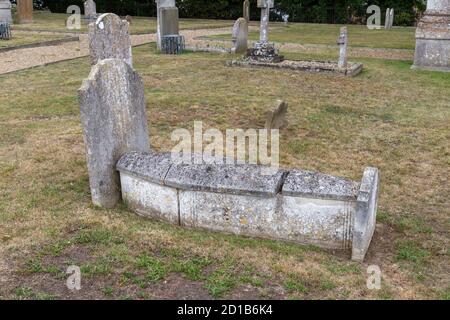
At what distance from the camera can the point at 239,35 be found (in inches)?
688

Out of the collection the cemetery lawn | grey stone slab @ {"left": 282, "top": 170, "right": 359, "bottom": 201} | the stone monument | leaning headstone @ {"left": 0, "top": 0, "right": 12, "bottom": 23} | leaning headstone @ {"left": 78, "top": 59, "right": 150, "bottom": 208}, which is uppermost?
leaning headstone @ {"left": 0, "top": 0, "right": 12, "bottom": 23}

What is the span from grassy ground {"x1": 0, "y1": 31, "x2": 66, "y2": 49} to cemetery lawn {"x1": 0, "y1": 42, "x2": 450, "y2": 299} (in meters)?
7.20

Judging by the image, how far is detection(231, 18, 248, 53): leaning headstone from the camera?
17328 millimetres

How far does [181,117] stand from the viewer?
8.97 metres

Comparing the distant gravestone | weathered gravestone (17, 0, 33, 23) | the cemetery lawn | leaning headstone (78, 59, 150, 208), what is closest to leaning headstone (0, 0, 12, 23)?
weathered gravestone (17, 0, 33, 23)

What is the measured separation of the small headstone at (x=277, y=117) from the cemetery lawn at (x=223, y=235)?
0.27 meters

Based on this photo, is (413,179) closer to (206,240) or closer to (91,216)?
(206,240)

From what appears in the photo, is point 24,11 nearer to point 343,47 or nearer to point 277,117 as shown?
point 343,47

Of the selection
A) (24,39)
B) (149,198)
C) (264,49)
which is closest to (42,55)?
(24,39)

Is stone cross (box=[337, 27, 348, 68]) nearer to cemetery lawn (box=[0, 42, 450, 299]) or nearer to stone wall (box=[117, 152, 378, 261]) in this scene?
cemetery lawn (box=[0, 42, 450, 299])

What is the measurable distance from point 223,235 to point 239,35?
1371 centimetres

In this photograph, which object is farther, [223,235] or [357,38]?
[357,38]

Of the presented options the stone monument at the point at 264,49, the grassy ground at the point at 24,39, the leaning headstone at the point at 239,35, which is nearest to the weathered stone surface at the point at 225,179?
the stone monument at the point at 264,49
